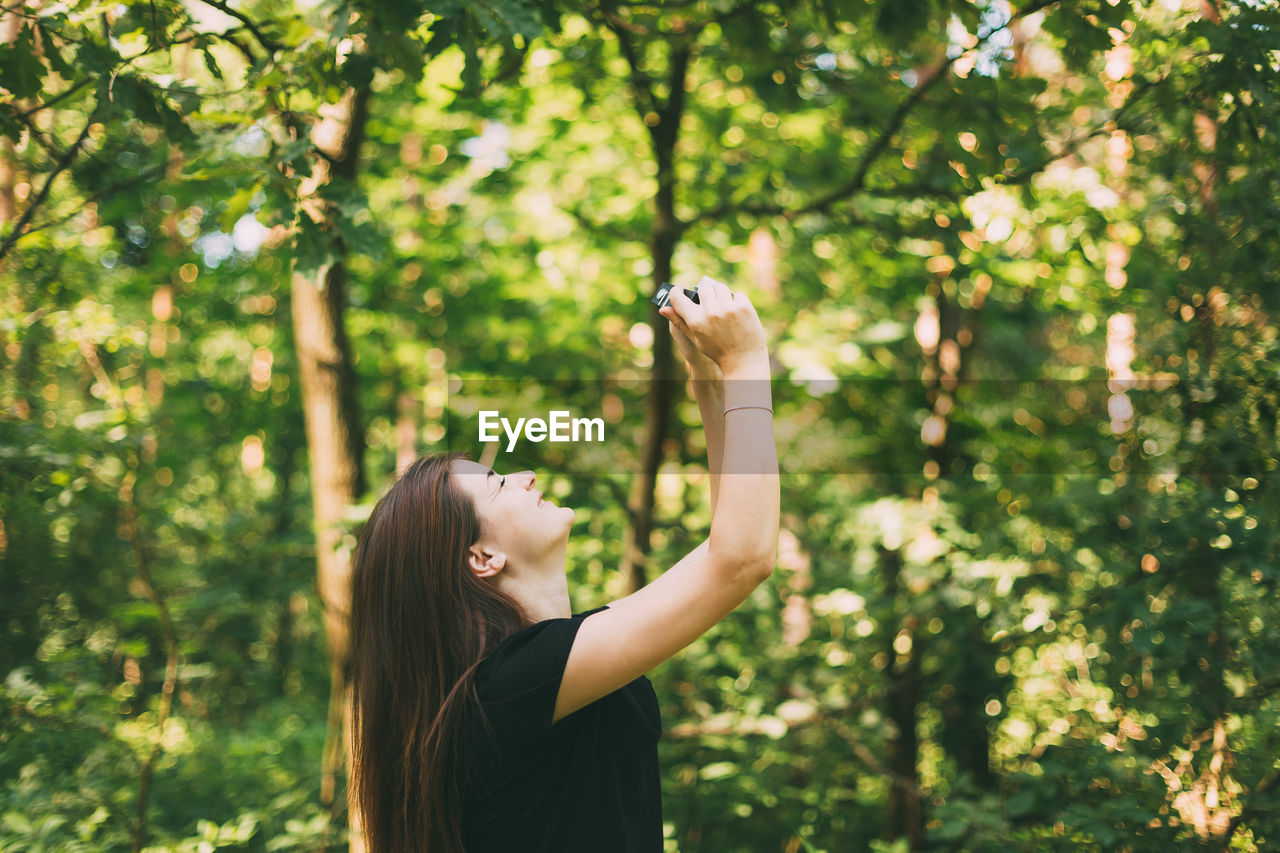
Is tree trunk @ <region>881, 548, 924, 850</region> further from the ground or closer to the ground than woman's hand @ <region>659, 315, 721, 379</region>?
closer to the ground

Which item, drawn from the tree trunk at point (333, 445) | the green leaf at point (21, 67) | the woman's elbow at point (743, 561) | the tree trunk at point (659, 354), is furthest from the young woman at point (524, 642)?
the tree trunk at point (333, 445)

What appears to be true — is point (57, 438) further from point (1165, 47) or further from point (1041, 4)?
point (1165, 47)

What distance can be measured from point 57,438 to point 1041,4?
3630 mm

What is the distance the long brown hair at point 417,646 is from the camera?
127 centimetres

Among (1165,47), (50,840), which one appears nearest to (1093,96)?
(1165,47)

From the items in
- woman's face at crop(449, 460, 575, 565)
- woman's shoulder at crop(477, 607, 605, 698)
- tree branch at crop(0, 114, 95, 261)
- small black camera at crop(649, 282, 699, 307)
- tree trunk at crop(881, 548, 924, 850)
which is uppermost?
tree branch at crop(0, 114, 95, 261)

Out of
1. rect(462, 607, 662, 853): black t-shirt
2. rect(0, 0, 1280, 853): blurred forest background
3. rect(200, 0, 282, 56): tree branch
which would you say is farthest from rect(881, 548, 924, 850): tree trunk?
rect(200, 0, 282, 56): tree branch

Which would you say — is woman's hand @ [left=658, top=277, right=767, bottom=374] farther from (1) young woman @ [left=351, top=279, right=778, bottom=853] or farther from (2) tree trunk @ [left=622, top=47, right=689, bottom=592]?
(2) tree trunk @ [left=622, top=47, right=689, bottom=592]

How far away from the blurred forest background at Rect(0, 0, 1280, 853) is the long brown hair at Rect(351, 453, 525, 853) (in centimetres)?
78

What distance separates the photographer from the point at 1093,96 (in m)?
3.26

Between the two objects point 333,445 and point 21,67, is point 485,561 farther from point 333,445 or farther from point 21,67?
point 333,445

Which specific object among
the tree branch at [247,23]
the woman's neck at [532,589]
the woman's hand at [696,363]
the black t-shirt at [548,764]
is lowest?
the black t-shirt at [548,764]

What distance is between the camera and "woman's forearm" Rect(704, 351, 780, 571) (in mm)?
1065

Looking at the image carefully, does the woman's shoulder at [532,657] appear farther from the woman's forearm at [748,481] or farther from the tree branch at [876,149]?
the tree branch at [876,149]
